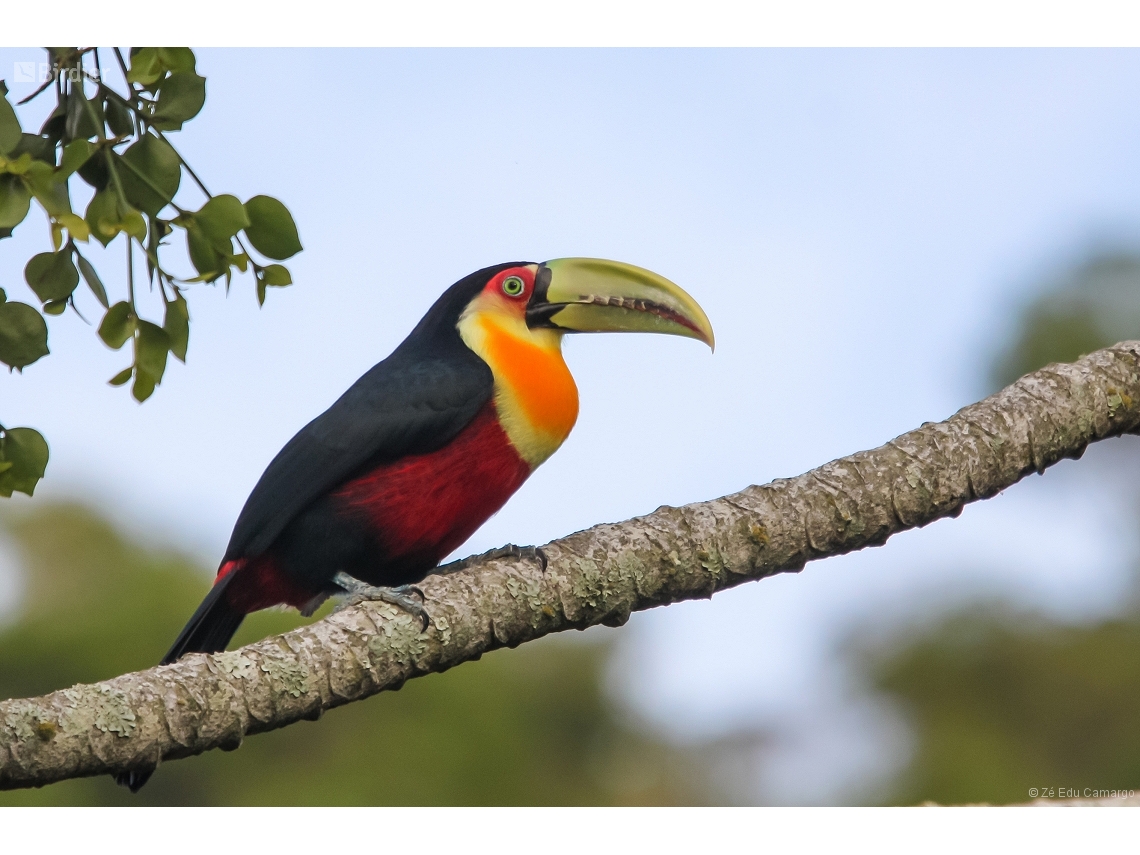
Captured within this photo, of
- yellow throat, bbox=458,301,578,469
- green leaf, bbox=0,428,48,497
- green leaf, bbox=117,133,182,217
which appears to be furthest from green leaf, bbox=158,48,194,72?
yellow throat, bbox=458,301,578,469

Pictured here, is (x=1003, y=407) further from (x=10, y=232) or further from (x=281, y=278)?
(x=10, y=232)

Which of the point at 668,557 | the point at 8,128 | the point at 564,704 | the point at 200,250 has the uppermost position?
the point at 564,704

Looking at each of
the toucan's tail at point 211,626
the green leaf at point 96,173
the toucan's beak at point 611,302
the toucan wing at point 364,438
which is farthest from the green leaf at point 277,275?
the toucan's beak at point 611,302

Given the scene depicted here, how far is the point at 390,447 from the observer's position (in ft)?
11.0

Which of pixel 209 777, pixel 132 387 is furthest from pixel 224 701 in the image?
pixel 209 777

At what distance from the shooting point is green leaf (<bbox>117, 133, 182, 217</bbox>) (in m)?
2.15

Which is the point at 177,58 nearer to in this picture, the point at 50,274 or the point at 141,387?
the point at 50,274

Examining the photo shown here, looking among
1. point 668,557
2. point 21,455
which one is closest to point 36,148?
point 21,455

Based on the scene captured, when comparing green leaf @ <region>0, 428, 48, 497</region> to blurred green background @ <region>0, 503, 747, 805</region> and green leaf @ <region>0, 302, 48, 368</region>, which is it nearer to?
green leaf @ <region>0, 302, 48, 368</region>

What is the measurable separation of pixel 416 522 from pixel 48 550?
379 inches

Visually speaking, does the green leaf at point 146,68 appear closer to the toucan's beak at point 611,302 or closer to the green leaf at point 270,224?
the green leaf at point 270,224

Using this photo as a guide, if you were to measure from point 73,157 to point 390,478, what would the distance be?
1.50 metres

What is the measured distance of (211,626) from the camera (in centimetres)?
341

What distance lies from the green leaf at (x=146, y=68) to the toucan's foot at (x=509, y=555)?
125 cm
